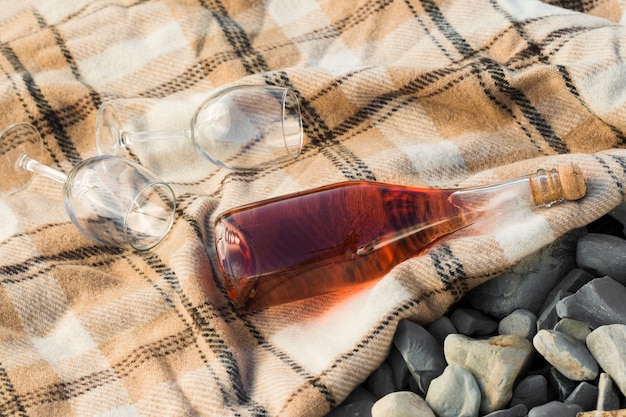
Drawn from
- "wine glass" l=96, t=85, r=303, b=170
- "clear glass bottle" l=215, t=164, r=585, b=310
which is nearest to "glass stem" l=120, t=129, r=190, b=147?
"wine glass" l=96, t=85, r=303, b=170

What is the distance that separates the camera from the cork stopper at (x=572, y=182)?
0.93m

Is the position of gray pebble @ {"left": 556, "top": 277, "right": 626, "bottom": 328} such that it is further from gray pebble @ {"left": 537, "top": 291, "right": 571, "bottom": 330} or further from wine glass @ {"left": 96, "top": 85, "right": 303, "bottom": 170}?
wine glass @ {"left": 96, "top": 85, "right": 303, "bottom": 170}

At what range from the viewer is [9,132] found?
121 centimetres

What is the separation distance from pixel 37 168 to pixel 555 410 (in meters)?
0.81

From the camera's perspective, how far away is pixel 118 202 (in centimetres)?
105

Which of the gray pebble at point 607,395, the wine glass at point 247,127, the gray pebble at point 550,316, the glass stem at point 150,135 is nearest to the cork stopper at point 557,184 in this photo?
the gray pebble at point 550,316

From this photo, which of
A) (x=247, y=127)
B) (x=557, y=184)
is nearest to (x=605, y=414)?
(x=557, y=184)

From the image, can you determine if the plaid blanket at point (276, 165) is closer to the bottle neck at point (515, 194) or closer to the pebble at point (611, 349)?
the bottle neck at point (515, 194)

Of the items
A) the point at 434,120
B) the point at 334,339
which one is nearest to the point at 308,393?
the point at 334,339

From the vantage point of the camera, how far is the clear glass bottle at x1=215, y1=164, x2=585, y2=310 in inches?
36.8

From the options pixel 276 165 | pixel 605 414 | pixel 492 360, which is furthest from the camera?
pixel 276 165

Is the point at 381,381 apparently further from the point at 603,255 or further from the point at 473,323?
the point at 603,255

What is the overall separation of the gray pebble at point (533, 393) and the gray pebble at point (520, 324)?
61mm

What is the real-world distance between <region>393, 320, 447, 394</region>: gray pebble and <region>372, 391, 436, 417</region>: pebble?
37 mm
